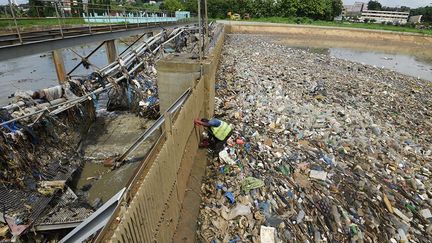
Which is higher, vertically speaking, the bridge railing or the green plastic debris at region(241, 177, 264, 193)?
the bridge railing

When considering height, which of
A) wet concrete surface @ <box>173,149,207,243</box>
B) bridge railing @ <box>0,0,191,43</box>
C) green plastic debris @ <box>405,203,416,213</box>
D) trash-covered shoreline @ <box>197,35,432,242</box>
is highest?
bridge railing @ <box>0,0,191,43</box>

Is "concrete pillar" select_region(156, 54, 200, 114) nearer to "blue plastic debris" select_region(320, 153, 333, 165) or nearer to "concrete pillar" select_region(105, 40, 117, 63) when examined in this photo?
"blue plastic debris" select_region(320, 153, 333, 165)

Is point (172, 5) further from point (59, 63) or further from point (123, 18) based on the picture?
point (59, 63)

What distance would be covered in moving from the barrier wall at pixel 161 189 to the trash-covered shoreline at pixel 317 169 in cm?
78

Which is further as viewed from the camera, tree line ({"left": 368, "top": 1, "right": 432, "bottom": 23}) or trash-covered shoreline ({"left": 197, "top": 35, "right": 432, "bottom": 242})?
tree line ({"left": 368, "top": 1, "right": 432, "bottom": 23})

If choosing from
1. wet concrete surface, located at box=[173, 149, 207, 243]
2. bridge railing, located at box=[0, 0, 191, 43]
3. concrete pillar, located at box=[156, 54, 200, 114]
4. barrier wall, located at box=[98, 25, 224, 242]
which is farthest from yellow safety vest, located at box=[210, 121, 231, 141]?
bridge railing, located at box=[0, 0, 191, 43]

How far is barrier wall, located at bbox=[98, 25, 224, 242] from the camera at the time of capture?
248 cm

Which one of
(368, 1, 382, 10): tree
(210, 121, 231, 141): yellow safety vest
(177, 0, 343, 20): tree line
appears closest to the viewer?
(210, 121, 231, 141): yellow safety vest

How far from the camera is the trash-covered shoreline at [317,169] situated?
15.3 feet

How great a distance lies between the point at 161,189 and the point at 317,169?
3980 millimetres

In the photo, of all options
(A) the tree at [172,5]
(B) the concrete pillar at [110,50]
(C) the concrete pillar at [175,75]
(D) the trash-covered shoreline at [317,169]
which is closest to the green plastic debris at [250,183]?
(D) the trash-covered shoreline at [317,169]

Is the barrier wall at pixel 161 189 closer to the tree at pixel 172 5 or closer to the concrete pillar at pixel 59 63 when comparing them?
the concrete pillar at pixel 59 63

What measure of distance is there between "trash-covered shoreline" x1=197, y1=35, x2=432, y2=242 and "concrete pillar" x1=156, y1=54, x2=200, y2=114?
154 centimetres

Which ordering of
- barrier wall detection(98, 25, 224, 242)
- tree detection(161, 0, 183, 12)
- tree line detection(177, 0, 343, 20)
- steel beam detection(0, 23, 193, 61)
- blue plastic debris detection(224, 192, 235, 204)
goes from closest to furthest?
barrier wall detection(98, 25, 224, 242)
blue plastic debris detection(224, 192, 235, 204)
steel beam detection(0, 23, 193, 61)
tree line detection(177, 0, 343, 20)
tree detection(161, 0, 183, 12)
